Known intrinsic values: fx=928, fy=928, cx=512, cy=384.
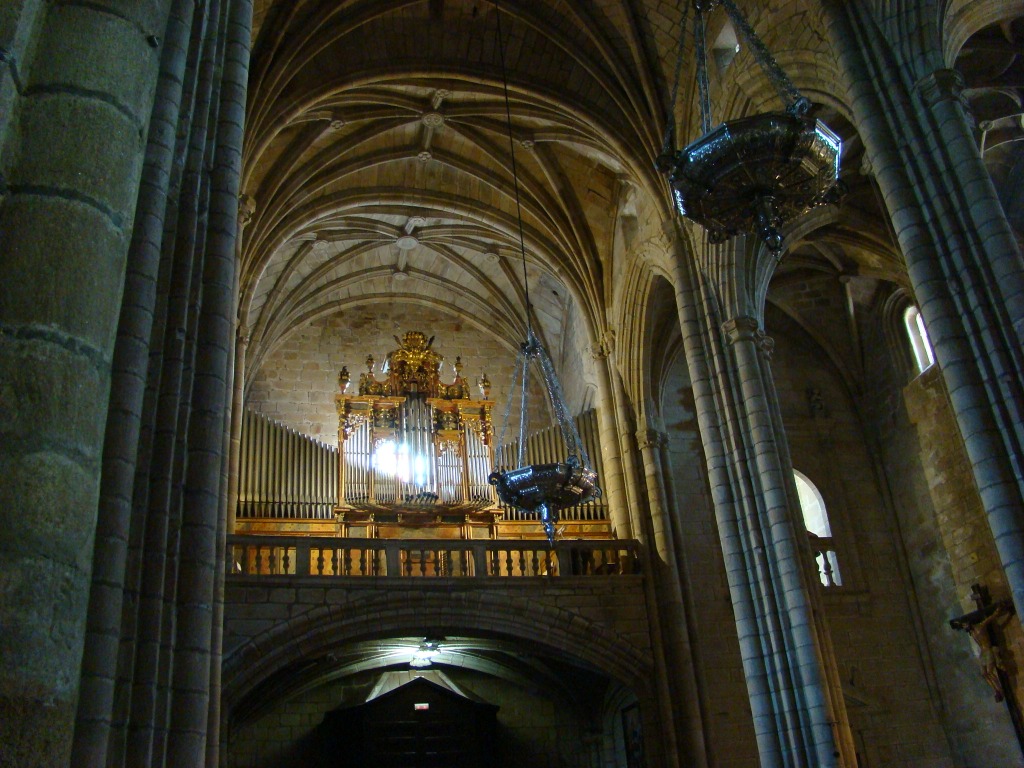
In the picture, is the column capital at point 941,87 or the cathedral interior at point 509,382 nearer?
the cathedral interior at point 509,382

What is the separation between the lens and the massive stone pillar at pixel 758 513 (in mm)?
10195

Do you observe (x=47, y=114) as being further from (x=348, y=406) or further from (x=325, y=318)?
(x=325, y=318)

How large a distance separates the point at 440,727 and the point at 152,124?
13582 millimetres

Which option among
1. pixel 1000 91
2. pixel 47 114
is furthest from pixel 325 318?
pixel 47 114

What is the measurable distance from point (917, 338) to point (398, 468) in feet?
33.3

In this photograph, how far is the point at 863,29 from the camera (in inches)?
357

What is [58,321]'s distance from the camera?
2.75 metres

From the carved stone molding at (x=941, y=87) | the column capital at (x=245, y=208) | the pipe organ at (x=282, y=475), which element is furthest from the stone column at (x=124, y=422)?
the pipe organ at (x=282, y=475)

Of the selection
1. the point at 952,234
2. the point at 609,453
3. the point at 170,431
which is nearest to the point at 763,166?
the point at 952,234

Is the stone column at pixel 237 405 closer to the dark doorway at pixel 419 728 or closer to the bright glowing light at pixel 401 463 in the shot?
the bright glowing light at pixel 401 463

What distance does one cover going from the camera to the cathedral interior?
3.18 meters

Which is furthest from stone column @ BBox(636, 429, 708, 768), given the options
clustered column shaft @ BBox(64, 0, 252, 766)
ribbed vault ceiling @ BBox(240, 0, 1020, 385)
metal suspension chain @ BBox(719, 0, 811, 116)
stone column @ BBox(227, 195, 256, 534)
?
clustered column shaft @ BBox(64, 0, 252, 766)

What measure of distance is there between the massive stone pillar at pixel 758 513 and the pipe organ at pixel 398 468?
17.3 ft

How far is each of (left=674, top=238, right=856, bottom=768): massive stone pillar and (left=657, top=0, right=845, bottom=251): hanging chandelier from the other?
411 centimetres
